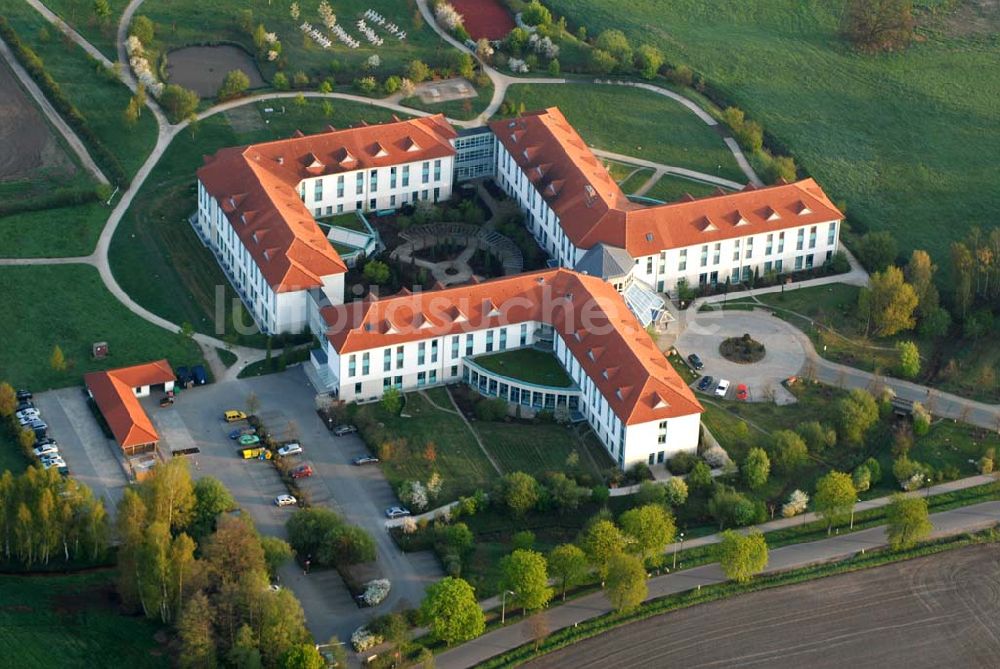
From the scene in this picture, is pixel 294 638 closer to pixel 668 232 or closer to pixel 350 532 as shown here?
pixel 350 532

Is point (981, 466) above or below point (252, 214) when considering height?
below

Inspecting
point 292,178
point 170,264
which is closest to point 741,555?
point 292,178

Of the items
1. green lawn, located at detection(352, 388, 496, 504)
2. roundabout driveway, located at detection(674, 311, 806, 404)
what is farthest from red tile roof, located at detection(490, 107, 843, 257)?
green lawn, located at detection(352, 388, 496, 504)

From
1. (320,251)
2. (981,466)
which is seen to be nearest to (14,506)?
(320,251)

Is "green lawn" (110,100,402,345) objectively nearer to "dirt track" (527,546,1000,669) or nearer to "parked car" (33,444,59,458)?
"parked car" (33,444,59,458)

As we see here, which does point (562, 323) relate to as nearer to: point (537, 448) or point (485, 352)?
point (485, 352)

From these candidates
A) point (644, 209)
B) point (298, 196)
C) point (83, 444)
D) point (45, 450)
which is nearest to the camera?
point (45, 450)

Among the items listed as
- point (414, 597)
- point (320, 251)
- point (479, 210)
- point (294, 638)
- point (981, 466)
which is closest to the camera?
point (294, 638)
